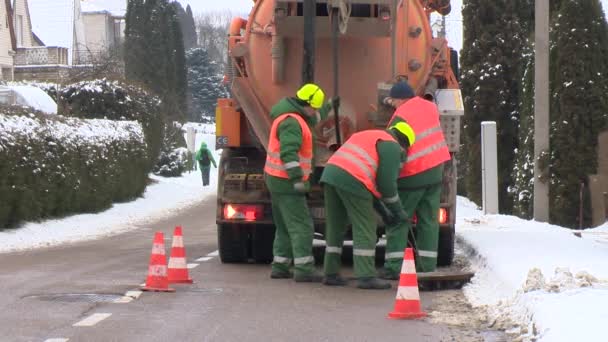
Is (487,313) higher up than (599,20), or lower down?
lower down

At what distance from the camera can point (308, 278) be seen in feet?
39.8

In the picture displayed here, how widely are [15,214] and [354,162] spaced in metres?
8.66

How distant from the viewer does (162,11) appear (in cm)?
6297

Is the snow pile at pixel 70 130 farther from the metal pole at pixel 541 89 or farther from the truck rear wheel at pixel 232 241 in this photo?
the metal pole at pixel 541 89

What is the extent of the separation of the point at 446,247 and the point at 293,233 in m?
2.12

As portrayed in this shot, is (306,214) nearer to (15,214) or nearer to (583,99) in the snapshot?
(15,214)

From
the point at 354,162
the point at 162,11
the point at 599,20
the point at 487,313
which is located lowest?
the point at 487,313

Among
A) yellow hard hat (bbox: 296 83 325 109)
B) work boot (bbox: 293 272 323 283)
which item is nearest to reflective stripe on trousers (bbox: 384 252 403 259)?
work boot (bbox: 293 272 323 283)

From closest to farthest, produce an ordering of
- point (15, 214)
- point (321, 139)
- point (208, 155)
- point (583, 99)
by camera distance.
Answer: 1. point (321, 139)
2. point (15, 214)
3. point (583, 99)
4. point (208, 155)

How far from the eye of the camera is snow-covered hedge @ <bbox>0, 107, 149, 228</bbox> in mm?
18359

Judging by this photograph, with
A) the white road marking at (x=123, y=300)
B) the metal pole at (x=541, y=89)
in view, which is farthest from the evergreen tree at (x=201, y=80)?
the white road marking at (x=123, y=300)

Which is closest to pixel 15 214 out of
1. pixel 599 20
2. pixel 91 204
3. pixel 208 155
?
pixel 91 204

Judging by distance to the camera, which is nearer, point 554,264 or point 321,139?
point 554,264

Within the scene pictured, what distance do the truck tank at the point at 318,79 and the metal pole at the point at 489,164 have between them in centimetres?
566
